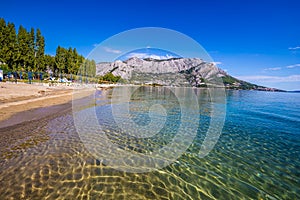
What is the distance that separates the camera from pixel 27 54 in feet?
163

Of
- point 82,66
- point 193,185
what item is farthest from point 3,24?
point 193,185

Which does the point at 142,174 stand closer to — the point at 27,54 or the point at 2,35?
the point at 2,35

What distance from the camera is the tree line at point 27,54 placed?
42.6m

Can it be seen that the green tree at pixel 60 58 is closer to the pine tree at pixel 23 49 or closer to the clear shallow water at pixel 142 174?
the pine tree at pixel 23 49

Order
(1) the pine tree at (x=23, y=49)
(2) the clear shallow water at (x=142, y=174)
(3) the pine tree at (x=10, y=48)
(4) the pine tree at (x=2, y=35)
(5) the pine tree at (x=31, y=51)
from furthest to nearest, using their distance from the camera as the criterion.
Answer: (5) the pine tree at (x=31, y=51), (1) the pine tree at (x=23, y=49), (3) the pine tree at (x=10, y=48), (4) the pine tree at (x=2, y=35), (2) the clear shallow water at (x=142, y=174)

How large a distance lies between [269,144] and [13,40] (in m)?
62.2

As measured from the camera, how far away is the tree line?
42562 millimetres

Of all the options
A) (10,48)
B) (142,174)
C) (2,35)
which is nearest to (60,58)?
(10,48)

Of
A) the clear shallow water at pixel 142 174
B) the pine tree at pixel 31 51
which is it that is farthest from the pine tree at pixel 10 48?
the clear shallow water at pixel 142 174

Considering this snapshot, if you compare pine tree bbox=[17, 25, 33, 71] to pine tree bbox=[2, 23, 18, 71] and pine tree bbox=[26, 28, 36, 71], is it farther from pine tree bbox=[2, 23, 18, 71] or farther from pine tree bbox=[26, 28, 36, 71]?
pine tree bbox=[2, 23, 18, 71]

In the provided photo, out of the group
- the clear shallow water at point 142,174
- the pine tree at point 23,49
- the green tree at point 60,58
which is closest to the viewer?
the clear shallow water at point 142,174

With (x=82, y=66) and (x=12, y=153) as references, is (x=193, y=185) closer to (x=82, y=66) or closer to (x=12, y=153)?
(x=12, y=153)

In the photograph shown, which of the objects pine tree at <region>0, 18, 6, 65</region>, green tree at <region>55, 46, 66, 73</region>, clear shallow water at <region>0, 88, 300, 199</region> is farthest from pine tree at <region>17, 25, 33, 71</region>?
clear shallow water at <region>0, 88, 300, 199</region>

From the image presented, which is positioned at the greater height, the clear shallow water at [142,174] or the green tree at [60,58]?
the green tree at [60,58]
